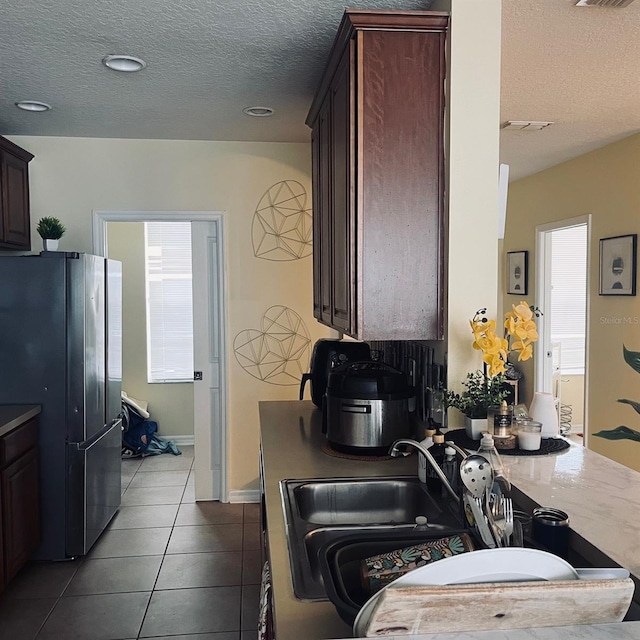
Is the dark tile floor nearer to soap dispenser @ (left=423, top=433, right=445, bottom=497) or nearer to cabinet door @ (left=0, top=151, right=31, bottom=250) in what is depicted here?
soap dispenser @ (left=423, top=433, right=445, bottom=497)

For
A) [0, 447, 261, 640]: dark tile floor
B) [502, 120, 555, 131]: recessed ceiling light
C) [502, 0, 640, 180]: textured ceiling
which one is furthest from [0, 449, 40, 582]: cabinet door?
[502, 120, 555, 131]: recessed ceiling light

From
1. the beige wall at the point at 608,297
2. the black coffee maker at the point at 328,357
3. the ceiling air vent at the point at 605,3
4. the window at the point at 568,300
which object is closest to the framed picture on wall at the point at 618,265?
the beige wall at the point at 608,297

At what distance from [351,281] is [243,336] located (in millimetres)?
2221

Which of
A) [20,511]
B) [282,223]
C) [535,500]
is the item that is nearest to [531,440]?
[535,500]

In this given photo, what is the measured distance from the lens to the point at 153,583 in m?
3.13

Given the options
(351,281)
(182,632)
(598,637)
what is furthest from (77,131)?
(598,637)

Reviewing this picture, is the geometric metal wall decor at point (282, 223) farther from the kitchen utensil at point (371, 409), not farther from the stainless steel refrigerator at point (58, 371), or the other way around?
the kitchen utensil at point (371, 409)

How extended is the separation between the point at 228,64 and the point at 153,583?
2.52 m

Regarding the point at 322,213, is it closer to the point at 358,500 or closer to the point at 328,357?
the point at 328,357

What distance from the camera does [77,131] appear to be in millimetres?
3879

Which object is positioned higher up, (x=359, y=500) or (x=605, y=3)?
(x=605, y=3)

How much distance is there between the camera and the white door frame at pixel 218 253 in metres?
4.10

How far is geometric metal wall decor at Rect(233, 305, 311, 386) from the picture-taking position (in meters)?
4.29

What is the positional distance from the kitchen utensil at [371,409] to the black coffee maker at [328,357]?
0.71 m
